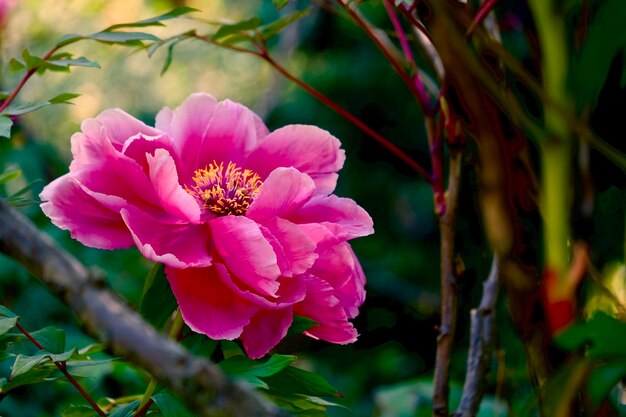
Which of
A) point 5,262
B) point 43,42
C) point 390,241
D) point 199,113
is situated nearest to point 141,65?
point 43,42

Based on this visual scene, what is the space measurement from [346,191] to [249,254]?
1353 mm

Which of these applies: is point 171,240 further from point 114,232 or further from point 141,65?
point 141,65

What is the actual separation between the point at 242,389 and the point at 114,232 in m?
0.29

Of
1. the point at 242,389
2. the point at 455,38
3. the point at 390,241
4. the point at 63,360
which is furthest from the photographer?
the point at 390,241

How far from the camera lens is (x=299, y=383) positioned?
0.42 meters

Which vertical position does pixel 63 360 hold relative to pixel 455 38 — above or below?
below

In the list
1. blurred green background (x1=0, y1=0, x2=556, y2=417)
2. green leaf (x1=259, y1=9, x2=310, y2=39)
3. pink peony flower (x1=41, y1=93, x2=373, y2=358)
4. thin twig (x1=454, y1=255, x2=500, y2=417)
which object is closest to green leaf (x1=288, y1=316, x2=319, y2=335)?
pink peony flower (x1=41, y1=93, x2=373, y2=358)

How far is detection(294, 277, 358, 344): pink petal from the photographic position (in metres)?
0.42

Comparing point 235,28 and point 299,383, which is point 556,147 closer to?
point 299,383

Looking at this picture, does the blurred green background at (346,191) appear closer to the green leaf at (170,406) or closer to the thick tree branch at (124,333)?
the green leaf at (170,406)

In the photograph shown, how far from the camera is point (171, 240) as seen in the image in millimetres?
420

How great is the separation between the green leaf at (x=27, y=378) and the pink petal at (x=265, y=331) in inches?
4.2

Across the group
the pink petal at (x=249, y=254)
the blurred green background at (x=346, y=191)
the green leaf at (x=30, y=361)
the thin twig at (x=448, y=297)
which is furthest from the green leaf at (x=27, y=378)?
the blurred green background at (x=346, y=191)

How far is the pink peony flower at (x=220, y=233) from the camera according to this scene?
0.40m
